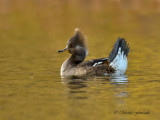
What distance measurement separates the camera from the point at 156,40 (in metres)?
18.4

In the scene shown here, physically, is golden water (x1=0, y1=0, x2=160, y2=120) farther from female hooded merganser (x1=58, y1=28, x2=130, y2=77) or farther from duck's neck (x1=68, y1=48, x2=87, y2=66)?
duck's neck (x1=68, y1=48, x2=87, y2=66)

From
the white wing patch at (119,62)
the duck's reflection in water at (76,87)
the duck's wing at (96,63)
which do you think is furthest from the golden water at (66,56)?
the duck's wing at (96,63)

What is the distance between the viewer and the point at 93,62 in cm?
1224

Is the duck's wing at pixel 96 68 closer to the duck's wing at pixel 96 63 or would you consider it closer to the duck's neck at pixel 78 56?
the duck's wing at pixel 96 63

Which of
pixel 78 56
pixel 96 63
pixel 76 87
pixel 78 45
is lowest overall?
pixel 76 87

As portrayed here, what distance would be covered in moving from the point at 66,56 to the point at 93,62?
4.09 meters

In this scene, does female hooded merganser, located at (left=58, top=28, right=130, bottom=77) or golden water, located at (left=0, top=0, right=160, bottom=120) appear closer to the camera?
golden water, located at (left=0, top=0, right=160, bottom=120)

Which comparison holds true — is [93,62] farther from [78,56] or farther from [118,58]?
[78,56]

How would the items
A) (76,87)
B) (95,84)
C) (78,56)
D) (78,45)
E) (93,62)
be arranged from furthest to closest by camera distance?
(78,56)
(78,45)
(93,62)
(95,84)
(76,87)

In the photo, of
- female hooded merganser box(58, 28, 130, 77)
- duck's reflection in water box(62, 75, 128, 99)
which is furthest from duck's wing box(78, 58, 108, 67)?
duck's reflection in water box(62, 75, 128, 99)

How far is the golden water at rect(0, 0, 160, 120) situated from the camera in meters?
8.77

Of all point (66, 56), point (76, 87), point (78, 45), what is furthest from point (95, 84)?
point (66, 56)

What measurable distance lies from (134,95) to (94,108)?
1.19m

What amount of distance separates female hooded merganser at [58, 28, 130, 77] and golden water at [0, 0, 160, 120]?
0.95ft
